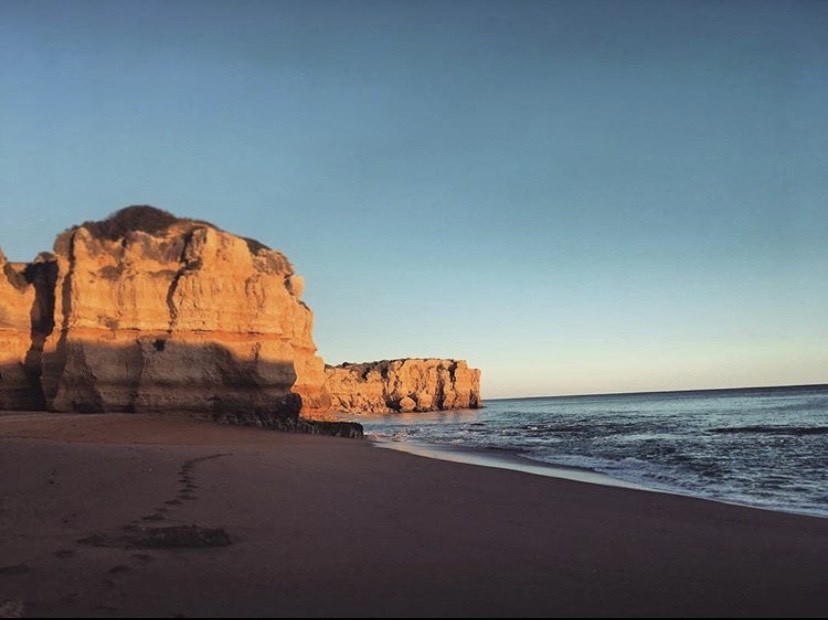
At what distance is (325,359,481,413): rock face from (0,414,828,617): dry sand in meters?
96.7

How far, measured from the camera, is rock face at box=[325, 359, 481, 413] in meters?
110

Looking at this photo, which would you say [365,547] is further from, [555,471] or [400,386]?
[400,386]

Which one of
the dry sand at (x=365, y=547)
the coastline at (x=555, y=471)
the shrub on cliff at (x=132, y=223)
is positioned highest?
the shrub on cliff at (x=132, y=223)

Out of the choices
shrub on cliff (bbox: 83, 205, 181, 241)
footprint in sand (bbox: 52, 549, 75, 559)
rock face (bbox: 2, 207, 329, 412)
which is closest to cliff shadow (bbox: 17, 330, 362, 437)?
rock face (bbox: 2, 207, 329, 412)

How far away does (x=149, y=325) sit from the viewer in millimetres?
27672

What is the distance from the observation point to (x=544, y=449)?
26516 millimetres

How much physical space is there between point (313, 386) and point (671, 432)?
21916 millimetres

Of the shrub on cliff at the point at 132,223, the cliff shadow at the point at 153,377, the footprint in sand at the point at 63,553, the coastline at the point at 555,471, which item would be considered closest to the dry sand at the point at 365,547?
the footprint in sand at the point at 63,553

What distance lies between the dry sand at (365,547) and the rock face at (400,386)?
96.7 meters

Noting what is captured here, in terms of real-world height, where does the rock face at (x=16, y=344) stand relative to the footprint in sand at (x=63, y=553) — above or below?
above

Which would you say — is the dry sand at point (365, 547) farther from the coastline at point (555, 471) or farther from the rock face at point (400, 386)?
the rock face at point (400, 386)

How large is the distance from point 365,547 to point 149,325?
2483cm

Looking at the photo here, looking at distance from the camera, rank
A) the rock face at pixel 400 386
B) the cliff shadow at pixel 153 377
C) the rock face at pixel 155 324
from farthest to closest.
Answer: the rock face at pixel 400 386 < the rock face at pixel 155 324 < the cliff shadow at pixel 153 377

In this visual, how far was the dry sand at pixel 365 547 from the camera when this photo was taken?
166 inches
